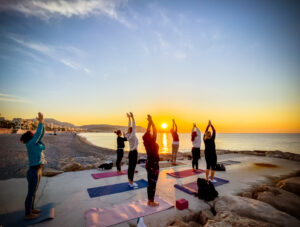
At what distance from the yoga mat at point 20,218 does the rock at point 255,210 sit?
172 inches

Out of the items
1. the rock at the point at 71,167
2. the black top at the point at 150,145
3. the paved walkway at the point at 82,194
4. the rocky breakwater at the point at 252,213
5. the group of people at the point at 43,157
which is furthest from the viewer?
the rock at the point at 71,167

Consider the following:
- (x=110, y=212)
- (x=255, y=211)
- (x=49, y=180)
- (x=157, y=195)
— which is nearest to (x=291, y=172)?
(x=255, y=211)

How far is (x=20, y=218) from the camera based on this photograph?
139 inches

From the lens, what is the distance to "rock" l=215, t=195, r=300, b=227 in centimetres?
312

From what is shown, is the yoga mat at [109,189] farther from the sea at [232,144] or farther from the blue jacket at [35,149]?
the sea at [232,144]

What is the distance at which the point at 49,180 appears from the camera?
250 inches

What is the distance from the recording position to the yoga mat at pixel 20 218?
332 cm

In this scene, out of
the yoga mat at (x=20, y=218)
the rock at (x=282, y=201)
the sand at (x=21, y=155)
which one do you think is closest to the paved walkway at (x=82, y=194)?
the yoga mat at (x=20, y=218)

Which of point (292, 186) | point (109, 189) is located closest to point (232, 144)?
point (292, 186)

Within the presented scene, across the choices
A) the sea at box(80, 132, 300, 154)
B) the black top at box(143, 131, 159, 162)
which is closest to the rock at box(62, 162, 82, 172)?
the black top at box(143, 131, 159, 162)

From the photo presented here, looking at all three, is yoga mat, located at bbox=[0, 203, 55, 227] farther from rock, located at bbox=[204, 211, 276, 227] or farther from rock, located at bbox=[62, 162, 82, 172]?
rock, located at bbox=[62, 162, 82, 172]

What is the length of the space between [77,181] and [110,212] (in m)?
3.36

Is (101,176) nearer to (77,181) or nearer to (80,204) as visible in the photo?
(77,181)

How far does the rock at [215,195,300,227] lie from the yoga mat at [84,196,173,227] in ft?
5.11
